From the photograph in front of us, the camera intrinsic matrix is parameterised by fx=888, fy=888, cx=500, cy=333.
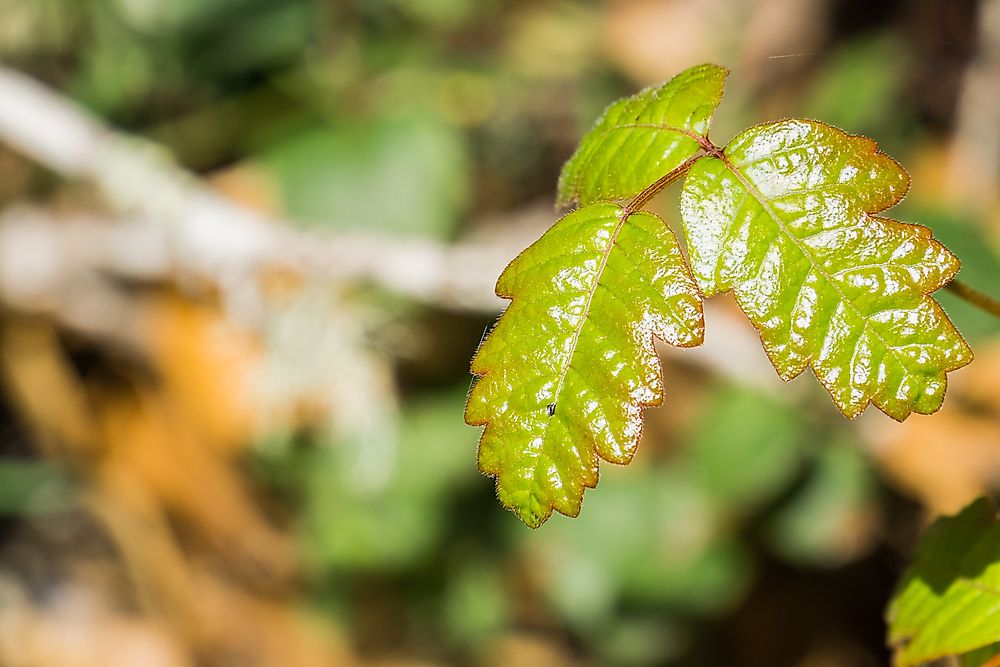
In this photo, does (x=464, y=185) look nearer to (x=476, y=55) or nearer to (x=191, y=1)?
(x=476, y=55)

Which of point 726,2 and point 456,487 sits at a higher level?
point 726,2

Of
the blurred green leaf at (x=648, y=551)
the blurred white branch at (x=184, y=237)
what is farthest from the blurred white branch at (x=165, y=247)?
the blurred green leaf at (x=648, y=551)

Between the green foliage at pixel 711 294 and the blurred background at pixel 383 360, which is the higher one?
the blurred background at pixel 383 360

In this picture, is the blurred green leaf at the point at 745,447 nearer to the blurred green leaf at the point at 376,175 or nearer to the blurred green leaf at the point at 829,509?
the blurred green leaf at the point at 829,509

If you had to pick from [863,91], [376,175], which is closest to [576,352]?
[376,175]

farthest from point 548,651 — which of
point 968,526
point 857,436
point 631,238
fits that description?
point 631,238

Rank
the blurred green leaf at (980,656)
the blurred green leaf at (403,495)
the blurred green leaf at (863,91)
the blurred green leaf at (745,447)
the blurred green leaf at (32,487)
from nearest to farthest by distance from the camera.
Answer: the blurred green leaf at (980,656) → the blurred green leaf at (745,447) → the blurred green leaf at (403,495) → the blurred green leaf at (863,91) → the blurred green leaf at (32,487)

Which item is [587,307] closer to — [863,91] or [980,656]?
[980,656]
